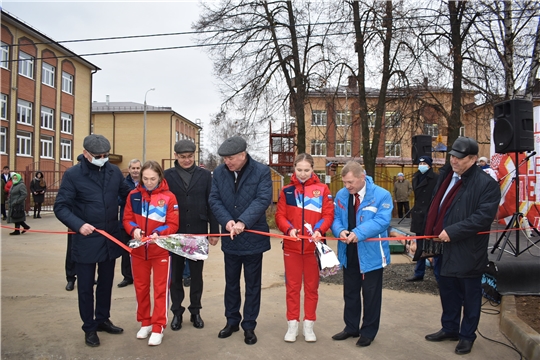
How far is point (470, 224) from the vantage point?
3850 mm

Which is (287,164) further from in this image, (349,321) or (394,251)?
(349,321)

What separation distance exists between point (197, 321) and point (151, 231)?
116 cm

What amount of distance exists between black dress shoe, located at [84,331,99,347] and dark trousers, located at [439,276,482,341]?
3.47m

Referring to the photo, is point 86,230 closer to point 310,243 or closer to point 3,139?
point 310,243

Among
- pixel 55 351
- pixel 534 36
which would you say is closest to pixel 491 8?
pixel 534 36

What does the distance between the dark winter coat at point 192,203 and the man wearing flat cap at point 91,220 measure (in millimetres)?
645

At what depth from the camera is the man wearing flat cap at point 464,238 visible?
3.90m

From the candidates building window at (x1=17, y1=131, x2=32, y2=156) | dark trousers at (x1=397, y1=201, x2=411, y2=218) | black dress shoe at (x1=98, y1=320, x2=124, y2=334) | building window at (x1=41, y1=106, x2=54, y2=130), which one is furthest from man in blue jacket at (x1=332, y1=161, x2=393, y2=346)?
building window at (x1=41, y1=106, x2=54, y2=130)

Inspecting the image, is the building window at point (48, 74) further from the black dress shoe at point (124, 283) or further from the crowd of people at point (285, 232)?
the crowd of people at point (285, 232)

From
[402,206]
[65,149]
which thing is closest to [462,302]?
[402,206]

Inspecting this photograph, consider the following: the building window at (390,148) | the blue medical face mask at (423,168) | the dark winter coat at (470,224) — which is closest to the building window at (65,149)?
the building window at (390,148)

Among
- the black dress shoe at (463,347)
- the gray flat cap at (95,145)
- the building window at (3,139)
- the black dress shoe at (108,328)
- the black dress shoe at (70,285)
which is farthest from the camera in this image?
the building window at (3,139)

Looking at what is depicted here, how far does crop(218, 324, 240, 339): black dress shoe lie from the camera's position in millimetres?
4305

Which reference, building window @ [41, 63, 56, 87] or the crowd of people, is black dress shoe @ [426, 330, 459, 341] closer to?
the crowd of people
